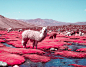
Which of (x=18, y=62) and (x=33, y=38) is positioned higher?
(x=33, y=38)

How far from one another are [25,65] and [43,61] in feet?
6.16

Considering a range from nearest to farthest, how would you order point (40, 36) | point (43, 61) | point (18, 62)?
1. point (18, 62)
2. point (43, 61)
3. point (40, 36)

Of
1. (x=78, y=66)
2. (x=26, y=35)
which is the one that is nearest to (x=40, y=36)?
(x=26, y=35)

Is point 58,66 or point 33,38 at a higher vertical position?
point 33,38

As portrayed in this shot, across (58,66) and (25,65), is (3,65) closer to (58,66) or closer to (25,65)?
(25,65)

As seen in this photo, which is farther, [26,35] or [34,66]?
[26,35]

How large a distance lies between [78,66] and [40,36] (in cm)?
636

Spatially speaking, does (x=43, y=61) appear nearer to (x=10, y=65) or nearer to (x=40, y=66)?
(x=40, y=66)

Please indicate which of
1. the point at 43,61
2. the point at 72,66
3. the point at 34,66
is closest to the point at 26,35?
the point at 43,61

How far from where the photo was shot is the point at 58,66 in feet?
28.2

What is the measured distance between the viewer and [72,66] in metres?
8.64

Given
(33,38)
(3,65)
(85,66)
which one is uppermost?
(33,38)

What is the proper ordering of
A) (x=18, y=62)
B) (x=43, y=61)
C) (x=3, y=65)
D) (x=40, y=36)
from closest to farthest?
(x=3, y=65) < (x=18, y=62) < (x=43, y=61) < (x=40, y=36)

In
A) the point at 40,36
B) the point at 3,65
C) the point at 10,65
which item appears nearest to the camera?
the point at 3,65
